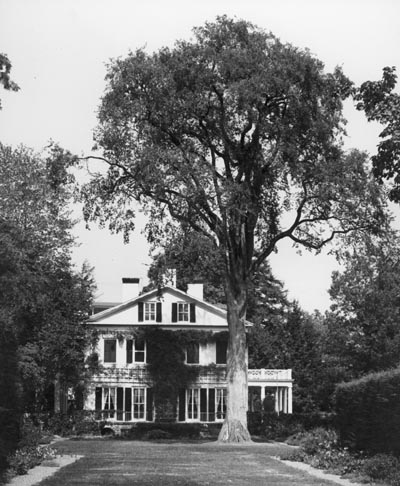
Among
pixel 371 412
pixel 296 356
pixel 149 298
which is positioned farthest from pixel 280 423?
pixel 371 412

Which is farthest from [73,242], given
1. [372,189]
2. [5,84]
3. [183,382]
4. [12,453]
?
[5,84]

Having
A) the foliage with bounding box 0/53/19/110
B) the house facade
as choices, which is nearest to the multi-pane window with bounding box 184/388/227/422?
the house facade

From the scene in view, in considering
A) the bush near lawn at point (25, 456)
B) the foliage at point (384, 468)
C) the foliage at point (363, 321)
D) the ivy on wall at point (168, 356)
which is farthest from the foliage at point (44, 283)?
the foliage at point (384, 468)

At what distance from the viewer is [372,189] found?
3416 cm

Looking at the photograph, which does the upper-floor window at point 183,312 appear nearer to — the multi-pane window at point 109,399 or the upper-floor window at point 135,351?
the upper-floor window at point 135,351

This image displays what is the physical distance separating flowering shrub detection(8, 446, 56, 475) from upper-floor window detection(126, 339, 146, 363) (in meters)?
30.9

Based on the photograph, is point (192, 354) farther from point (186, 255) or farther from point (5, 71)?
point (5, 71)

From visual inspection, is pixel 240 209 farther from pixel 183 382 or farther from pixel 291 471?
pixel 183 382

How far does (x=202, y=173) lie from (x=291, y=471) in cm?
1585

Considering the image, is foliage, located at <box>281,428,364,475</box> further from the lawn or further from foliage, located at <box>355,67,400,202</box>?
foliage, located at <box>355,67,400,202</box>

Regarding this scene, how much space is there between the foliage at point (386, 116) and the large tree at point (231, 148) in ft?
70.4

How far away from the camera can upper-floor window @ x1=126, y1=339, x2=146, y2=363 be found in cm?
5447

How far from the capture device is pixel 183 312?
5522 cm

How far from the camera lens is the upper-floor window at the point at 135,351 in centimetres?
5447
